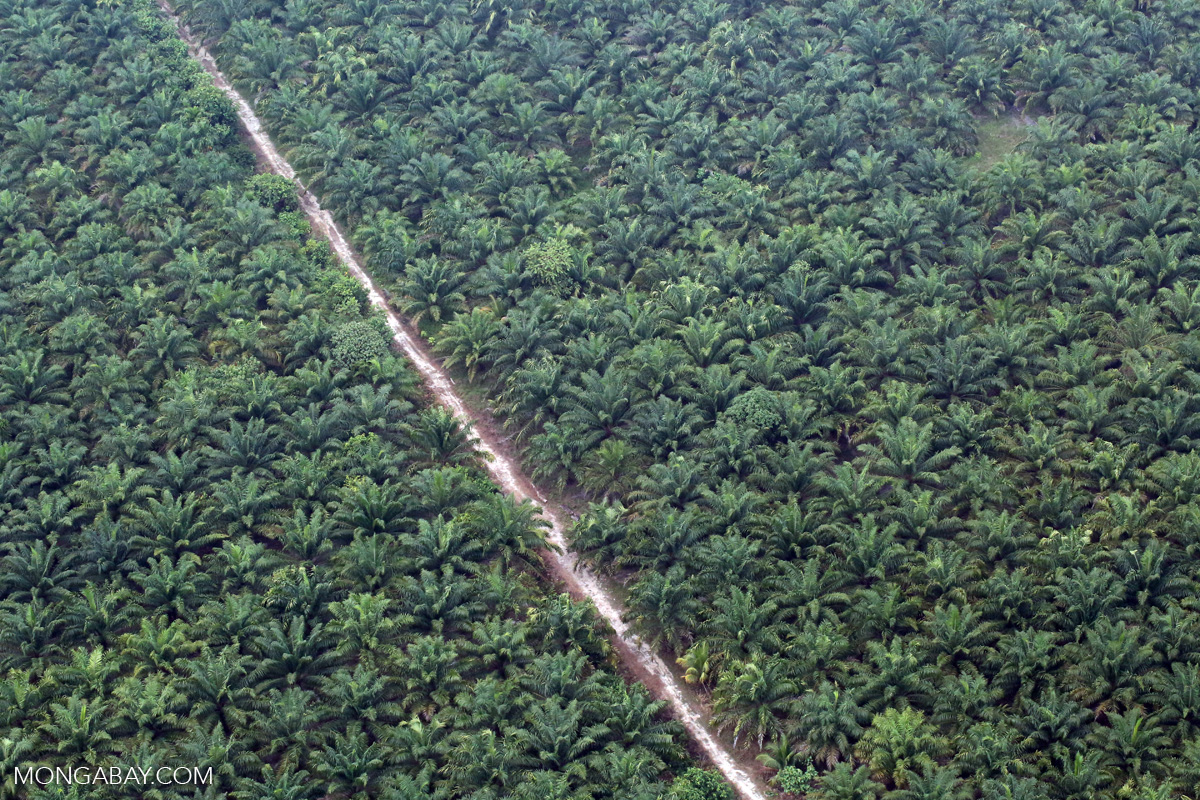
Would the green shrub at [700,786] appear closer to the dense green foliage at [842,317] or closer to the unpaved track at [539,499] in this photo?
the unpaved track at [539,499]

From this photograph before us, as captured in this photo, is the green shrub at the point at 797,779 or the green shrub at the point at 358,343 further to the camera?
the green shrub at the point at 358,343

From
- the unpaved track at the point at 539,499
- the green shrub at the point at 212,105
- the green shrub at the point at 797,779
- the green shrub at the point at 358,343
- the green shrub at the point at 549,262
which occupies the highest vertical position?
the green shrub at the point at 549,262

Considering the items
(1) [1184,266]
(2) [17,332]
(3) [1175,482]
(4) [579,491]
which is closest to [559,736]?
(4) [579,491]

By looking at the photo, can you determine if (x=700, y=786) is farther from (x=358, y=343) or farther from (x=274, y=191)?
(x=274, y=191)

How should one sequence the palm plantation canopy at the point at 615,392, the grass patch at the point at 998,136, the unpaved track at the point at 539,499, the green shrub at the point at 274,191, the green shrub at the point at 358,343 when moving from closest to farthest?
1. the palm plantation canopy at the point at 615,392
2. the unpaved track at the point at 539,499
3. the green shrub at the point at 358,343
4. the green shrub at the point at 274,191
5. the grass patch at the point at 998,136

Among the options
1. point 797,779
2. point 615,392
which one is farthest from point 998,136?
point 797,779

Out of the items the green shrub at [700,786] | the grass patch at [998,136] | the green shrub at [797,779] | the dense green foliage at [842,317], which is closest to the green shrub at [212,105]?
the dense green foliage at [842,317]
